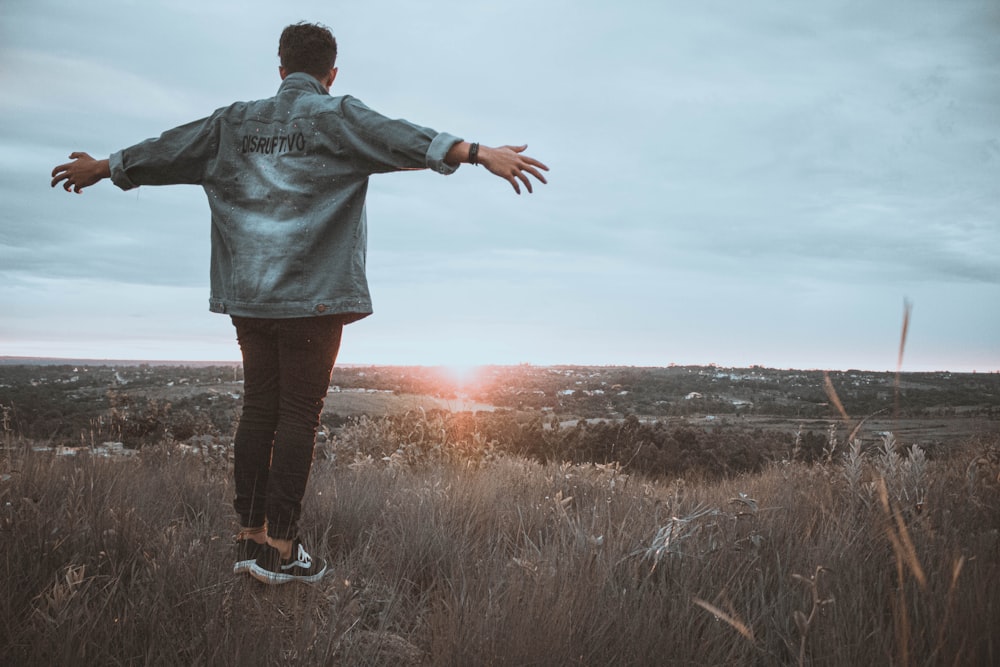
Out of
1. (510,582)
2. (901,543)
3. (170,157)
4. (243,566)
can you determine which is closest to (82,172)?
(170,157)

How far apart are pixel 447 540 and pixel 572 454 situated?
6012mm

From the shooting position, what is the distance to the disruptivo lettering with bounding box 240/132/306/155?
238 centimetres

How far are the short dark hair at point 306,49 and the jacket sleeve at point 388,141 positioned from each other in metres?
0.43

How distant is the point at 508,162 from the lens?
202cm

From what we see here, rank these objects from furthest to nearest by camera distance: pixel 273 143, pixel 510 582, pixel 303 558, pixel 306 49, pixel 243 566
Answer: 1. pixel 306 49
2. pixel 273 143
3. pixel 303 558
4. pixel 243 566
5. pixel 510 582

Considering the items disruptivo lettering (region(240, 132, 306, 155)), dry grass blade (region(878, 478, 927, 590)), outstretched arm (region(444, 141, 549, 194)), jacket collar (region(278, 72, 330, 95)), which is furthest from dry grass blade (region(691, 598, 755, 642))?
jacket collar (region(278, 72, 330, 95))

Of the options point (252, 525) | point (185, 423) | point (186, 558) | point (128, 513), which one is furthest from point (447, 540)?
point (185, 423)

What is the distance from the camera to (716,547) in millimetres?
2154

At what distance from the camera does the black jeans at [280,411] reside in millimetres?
2266

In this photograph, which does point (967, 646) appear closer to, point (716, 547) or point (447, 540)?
point (716, 547)

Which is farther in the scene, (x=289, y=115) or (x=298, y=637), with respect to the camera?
(x=289, y=115)

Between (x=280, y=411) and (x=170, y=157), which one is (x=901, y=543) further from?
(x=170, y=157)

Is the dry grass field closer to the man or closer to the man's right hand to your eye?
the man

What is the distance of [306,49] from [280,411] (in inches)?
64.1
